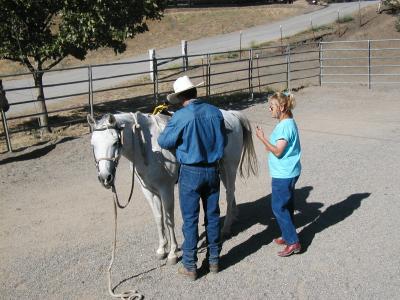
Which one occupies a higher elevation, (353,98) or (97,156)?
(97,156)

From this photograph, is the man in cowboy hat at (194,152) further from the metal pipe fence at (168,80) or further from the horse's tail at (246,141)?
the metal pipe fence at (168,80)

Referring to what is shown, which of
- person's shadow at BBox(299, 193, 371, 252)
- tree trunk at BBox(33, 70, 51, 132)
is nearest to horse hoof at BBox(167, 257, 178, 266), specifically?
person's shadow at BBox(299, 193, 371, 252)

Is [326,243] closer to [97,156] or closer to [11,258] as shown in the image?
[97,156]

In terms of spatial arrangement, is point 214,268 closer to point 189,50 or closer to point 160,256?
point 160,256

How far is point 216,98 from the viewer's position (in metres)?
13.9

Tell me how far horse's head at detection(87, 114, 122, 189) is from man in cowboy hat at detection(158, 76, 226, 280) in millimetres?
379

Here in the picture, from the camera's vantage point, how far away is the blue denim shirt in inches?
153

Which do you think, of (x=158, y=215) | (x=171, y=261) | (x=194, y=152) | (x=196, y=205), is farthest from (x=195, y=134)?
(x=171, y=261)

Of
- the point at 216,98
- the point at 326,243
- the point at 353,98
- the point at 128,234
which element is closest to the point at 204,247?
the point at 128,234

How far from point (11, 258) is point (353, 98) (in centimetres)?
1122

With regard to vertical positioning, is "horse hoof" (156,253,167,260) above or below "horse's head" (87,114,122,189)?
below

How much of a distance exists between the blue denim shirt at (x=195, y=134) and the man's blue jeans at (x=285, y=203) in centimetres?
75

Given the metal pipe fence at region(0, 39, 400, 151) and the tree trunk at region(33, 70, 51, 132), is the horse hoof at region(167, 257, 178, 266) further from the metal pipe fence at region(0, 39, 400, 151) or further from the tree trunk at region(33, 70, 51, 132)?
the tree trunk at region(33, 70, 51, 132)

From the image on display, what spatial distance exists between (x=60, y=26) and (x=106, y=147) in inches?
276
